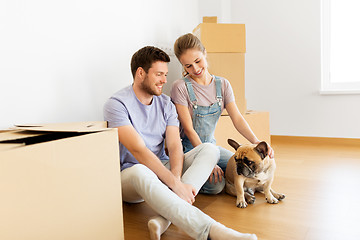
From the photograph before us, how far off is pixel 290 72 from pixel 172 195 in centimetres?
221

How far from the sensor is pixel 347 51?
9.16 feet

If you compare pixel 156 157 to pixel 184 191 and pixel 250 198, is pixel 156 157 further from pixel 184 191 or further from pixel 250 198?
pixel 250 198

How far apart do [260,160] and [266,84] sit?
1.83 metres

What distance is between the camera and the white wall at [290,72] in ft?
9.16

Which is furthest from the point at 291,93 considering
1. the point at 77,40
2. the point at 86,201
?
the point at 86,201

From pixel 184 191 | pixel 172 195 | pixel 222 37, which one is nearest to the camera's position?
pixel 172 195

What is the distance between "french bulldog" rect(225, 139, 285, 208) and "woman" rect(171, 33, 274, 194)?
13cm

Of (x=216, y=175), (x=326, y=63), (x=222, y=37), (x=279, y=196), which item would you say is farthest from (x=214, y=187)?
(x=326, y=63)

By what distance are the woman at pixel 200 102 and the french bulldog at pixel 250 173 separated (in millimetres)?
125

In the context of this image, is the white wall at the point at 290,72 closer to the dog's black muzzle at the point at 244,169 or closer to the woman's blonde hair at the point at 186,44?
the woman's blonde hair at the point at 186,44

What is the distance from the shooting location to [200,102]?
1.71 meters

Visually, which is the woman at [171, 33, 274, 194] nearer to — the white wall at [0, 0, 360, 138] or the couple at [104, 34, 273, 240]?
the couple at [104, 34, 273, 240]

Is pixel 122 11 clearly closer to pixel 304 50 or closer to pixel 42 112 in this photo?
pixel 42 112

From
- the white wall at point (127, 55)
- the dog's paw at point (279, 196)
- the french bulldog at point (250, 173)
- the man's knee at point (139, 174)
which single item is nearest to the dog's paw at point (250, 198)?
the french bulldog at point (250, 173)
